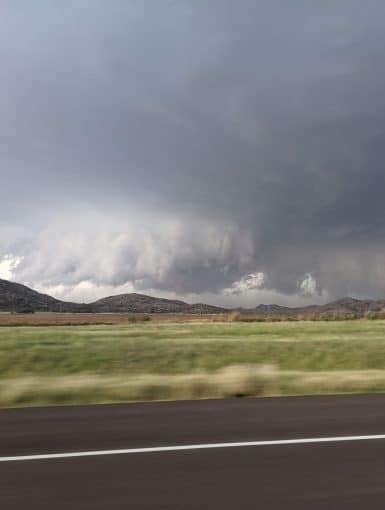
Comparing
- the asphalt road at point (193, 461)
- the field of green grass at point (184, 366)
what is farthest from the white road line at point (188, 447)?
the field of green grass at point (184, 366)

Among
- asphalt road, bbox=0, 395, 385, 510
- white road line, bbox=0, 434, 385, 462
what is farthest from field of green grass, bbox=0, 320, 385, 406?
white road line, bbox=0, 434, 385, 462

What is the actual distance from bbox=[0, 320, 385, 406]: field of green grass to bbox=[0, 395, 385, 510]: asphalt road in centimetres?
287

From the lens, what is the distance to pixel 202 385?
42.8 ft

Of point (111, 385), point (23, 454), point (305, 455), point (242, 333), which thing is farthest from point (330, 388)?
point (242, 333)

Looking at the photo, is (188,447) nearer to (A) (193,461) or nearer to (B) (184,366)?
(A) (193,461)

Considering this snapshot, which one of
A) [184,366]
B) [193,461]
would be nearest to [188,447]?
[193,461]

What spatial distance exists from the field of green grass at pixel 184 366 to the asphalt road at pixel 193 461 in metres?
2.87

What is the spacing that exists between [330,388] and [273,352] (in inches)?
558

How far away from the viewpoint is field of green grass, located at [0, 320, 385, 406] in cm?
1290

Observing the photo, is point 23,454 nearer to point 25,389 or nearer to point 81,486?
point 81,486

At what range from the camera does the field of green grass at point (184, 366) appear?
1290 cm

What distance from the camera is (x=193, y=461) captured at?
21.7 feet

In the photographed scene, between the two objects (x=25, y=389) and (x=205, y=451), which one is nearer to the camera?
(x=205, y=451)

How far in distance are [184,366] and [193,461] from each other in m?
17.6
